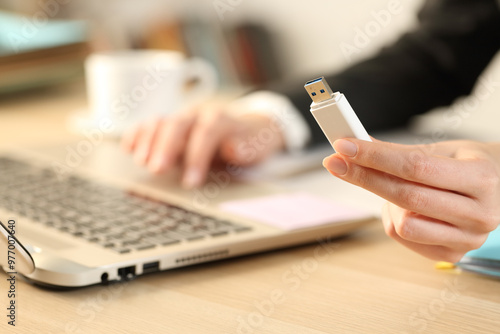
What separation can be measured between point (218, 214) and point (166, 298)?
15 cm

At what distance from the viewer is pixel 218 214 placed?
591mm

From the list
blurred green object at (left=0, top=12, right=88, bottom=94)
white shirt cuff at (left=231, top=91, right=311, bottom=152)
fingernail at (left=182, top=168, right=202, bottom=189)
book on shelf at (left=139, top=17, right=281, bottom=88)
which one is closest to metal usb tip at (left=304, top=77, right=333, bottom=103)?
fingernail at (left=182, top=168, right=202, bottom=189)

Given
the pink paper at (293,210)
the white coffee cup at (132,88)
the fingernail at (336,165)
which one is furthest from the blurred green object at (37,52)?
the fingernail at (336,165)

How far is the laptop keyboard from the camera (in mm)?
510

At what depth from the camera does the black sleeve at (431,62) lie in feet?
3.51

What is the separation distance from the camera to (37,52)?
1.24 meters

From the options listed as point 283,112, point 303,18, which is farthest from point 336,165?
point 303,18

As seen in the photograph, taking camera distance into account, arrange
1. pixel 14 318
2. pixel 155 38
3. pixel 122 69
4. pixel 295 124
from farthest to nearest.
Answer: pixel 155 38
pixel 122 69
pixel 295 124
pixel 14 318

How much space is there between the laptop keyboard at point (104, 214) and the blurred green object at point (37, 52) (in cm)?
59

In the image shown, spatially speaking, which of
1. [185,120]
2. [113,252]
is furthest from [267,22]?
[113,252]

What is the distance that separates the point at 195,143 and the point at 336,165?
0.38 metres

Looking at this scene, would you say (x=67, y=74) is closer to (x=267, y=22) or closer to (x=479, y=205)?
(x=267, y=22)

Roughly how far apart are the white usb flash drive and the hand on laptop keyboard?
0.34 metres

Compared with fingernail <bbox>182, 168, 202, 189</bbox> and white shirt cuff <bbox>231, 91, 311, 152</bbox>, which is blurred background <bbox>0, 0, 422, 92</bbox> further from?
fingernail <bbox>182, 168, 202, 189</bbox>
